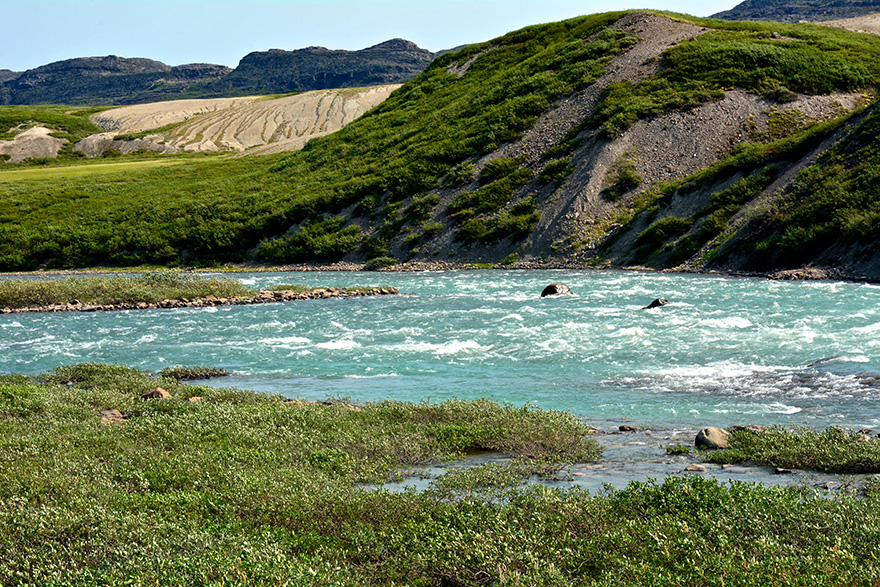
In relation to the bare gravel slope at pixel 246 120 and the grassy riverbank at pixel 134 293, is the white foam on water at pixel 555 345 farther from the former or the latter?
the bare gravel slope at pixel 246 120

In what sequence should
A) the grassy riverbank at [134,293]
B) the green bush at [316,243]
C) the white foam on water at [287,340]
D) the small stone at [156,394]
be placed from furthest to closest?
the green bush at [316,243]
the grassy riverbank at [134,293]
the white foam on water at [287,340]
the small stone at [156,394]

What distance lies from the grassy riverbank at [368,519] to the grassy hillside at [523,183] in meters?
31.2

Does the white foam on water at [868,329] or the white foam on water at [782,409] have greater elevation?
the white foam on water at [868,329]

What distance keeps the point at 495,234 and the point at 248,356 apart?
97.5 ft

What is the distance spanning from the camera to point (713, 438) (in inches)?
Result: 448

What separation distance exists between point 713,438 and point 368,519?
6139 mm

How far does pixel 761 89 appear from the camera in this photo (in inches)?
2149

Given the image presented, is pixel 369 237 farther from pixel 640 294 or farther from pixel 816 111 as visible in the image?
pixel 816 111

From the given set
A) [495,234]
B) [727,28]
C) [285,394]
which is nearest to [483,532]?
[285,394]

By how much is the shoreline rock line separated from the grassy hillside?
14234 mm

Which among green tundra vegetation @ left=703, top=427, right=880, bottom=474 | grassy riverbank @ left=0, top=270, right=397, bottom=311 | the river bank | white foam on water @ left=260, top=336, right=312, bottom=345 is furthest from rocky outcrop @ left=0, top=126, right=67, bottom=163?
green tundra vegetation @ left=703, top=427, right=880, bottom=474

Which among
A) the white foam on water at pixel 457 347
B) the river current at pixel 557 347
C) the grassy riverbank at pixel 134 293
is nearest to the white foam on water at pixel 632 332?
the river current at pixel 557 347

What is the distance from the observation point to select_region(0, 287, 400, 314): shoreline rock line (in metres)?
33.5

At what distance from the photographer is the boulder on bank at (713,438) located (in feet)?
37.0
